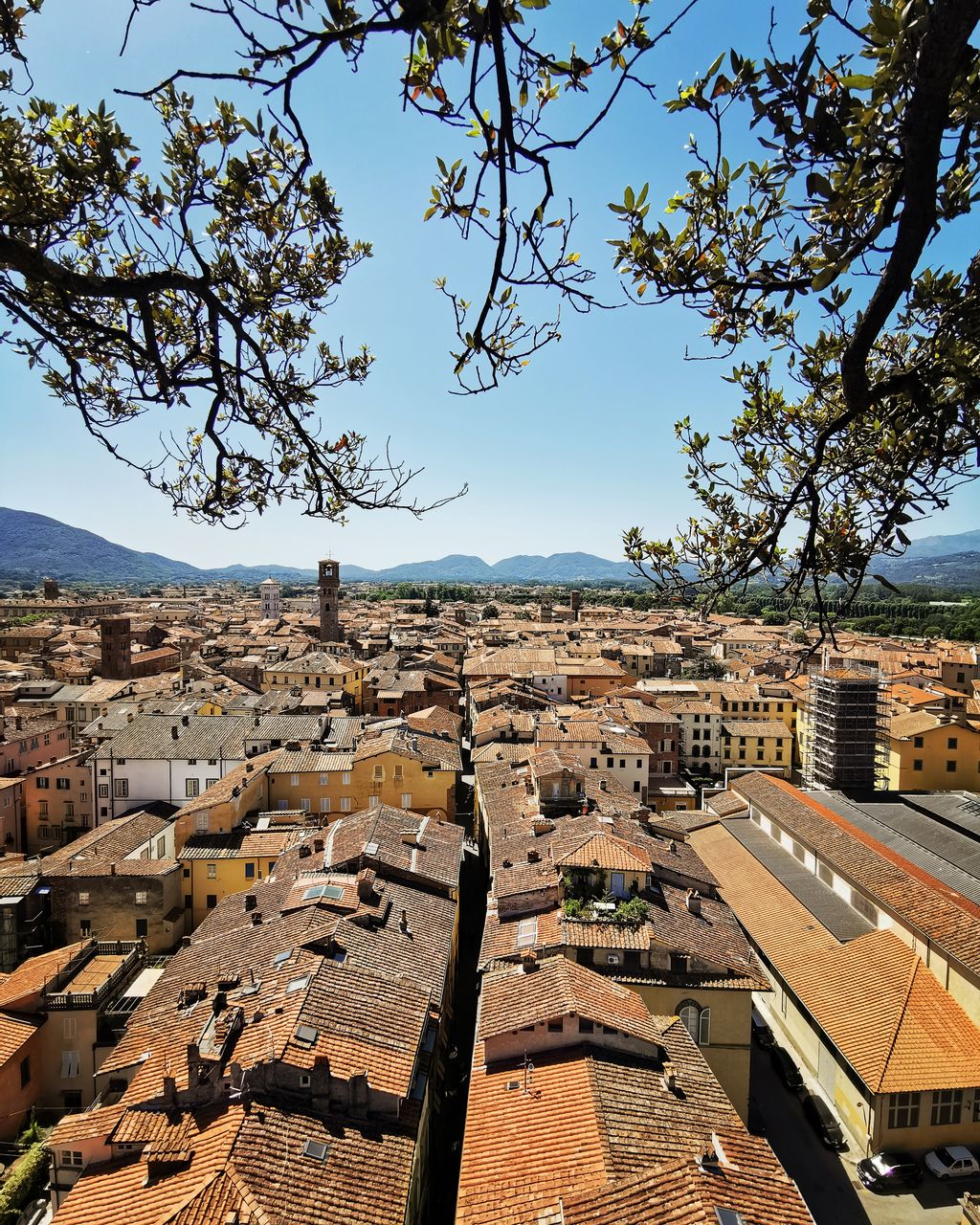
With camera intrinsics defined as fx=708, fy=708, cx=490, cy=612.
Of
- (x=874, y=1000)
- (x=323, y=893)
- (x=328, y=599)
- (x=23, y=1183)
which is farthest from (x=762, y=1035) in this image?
Result: (x=328, y=599)

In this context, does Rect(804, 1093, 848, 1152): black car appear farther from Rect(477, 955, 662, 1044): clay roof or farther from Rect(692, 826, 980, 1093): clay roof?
Rect(477, 955, 662, 1044): clay roof

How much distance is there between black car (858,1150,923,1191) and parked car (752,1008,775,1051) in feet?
15.3

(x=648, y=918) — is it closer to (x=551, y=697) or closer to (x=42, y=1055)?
(x=42, y=1055)

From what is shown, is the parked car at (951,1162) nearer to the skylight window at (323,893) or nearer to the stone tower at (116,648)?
the skylight window at (323,893)

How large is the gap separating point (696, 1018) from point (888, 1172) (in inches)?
209

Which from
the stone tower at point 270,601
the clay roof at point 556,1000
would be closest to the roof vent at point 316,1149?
the clay roof at point 556,1000

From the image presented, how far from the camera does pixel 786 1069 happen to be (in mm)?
20844

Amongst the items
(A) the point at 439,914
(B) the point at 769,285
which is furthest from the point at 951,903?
(B) the point at 769,285

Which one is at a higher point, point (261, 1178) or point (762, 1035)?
point (261, 1178)

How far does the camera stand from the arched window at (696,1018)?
18.0 meters

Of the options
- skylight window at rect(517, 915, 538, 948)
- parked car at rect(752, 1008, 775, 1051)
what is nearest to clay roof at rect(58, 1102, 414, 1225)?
skylight window at rect(517, 915, 538, 948)

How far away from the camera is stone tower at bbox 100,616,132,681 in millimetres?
61812

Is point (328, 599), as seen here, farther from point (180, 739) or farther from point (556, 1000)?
point (556, 1000)

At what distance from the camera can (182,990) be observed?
56.6ft
